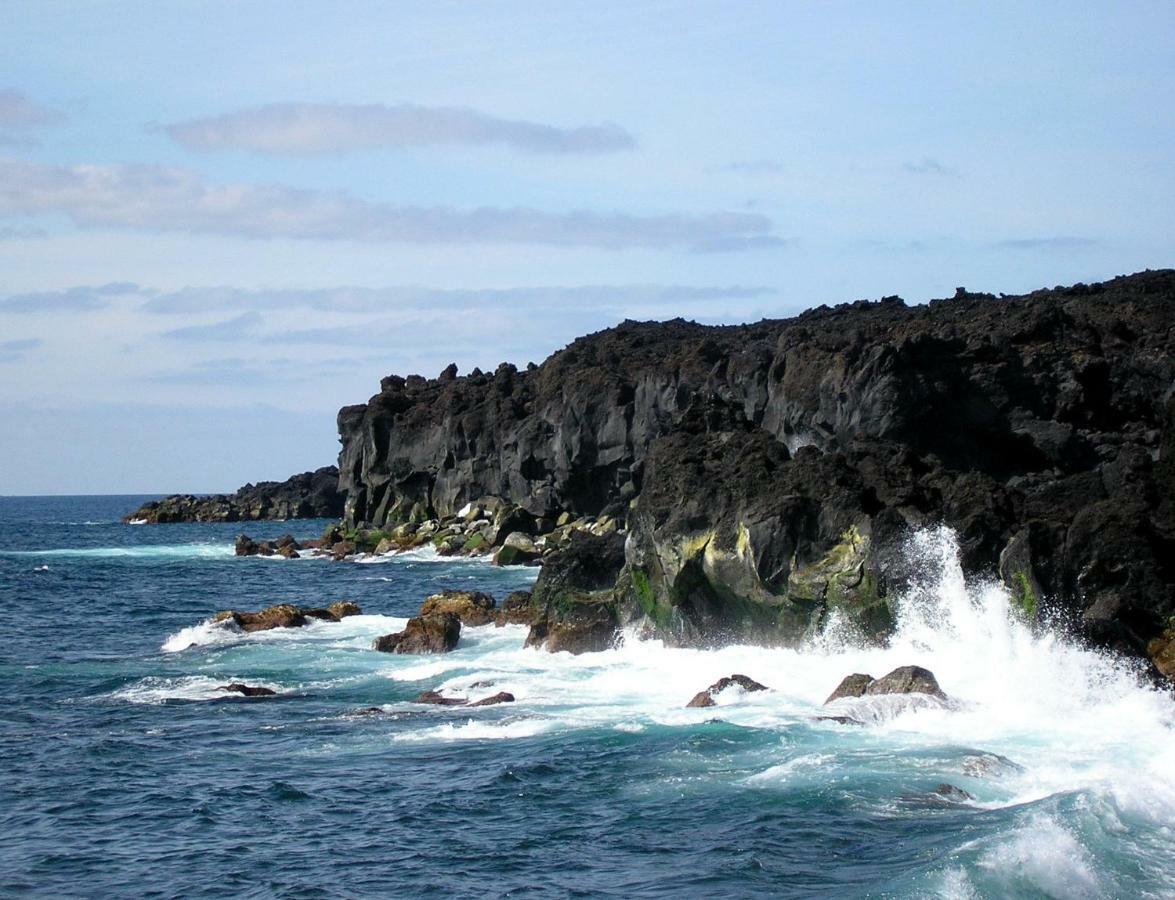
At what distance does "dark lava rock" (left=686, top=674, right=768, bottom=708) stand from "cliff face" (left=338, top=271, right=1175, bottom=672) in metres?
3.62

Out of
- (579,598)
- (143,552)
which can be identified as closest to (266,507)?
(143,552)

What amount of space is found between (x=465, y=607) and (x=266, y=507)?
119325mm

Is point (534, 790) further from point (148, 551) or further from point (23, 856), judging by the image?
point (148, 551)

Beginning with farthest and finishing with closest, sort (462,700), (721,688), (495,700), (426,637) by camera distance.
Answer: (426,637), (462,700), (495,700), (721,688)

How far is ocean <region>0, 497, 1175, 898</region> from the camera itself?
18703 mm

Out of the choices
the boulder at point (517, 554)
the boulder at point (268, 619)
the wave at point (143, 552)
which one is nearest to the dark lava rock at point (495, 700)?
the boulder at point (268, 619)

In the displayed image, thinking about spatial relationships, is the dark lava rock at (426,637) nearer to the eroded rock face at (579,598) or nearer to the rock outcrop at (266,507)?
the eroded rock face at (579,598)

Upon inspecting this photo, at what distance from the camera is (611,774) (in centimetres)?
2419

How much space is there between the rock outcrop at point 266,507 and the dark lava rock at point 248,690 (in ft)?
411

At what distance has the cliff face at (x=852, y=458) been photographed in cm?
3044

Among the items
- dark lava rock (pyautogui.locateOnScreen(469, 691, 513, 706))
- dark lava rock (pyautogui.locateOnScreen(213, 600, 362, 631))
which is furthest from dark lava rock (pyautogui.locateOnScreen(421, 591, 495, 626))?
dark lava rock (pyautogui.locateOnScreen(469, 691, 513, 706))

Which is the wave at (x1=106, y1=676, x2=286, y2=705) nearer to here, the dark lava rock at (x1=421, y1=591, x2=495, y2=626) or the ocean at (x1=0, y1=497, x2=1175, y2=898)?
the ocean at (x1=0, y1=497, x2=1175, y2=898)

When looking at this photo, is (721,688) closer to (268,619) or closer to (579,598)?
(579,598)

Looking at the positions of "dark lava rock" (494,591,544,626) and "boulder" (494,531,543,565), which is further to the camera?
"boulder" (494,531,543,565)
